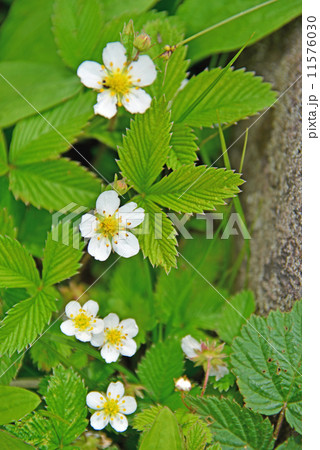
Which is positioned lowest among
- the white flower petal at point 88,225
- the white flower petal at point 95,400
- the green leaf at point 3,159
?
the white flower petal at point 95,400

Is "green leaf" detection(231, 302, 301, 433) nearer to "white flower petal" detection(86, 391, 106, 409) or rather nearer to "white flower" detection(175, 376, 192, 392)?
"white flower" detection(175, 376, 192, 392)

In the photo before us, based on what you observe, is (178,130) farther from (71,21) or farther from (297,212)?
(71,21)

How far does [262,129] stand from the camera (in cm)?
186

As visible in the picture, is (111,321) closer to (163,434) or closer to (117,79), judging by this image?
(163,434)

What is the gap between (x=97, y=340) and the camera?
4.77 feet

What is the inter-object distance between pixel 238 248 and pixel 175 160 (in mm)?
605

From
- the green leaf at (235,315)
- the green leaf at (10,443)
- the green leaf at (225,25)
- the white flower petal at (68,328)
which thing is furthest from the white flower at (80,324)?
the green leaf at (225,25)

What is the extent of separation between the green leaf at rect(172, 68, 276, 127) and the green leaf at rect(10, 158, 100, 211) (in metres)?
0.39

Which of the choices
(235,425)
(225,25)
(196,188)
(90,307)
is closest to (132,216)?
(196,188)

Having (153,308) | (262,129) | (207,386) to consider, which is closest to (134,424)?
(207,386)

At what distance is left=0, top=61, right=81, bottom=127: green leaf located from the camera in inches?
65.4

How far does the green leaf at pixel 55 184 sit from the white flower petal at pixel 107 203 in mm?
192

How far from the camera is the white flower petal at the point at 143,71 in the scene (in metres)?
1.46

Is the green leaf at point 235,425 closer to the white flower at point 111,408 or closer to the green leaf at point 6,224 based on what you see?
the white flower at point 111,408
